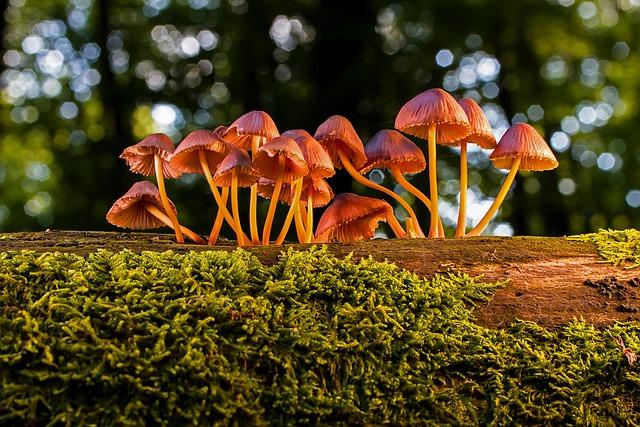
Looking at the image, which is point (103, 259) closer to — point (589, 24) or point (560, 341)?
point (560, 341)

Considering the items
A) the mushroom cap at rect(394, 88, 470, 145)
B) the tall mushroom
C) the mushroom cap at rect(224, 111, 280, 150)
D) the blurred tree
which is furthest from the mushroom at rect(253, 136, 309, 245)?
the blurred tree

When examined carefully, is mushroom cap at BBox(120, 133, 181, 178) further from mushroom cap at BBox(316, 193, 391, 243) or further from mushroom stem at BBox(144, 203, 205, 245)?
mushroom cap at BBox(316, 193, 391, 243)

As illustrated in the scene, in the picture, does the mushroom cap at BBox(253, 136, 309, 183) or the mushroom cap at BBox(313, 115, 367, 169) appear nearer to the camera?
the mushroom cap at BBox(253, 136, 309, 183)

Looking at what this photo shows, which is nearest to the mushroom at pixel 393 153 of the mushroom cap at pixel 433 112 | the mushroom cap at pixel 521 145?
the mushroom cap at pixel 433 112

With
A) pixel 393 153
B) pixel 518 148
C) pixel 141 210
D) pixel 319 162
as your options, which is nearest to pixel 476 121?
pixel 518 148

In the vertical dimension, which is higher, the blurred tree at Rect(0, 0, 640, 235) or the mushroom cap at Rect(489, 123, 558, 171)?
the blurred tree at Rect(0, 0, 640, 235)

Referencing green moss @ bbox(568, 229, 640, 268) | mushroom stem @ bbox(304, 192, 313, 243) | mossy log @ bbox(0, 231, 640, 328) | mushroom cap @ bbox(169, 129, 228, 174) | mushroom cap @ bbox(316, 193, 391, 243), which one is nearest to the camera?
mossy log @ bbox(0, 231, 640, 328)

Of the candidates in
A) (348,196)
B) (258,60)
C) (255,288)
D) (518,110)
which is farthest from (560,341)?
(518,110)

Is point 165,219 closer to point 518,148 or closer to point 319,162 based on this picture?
point 319,162
